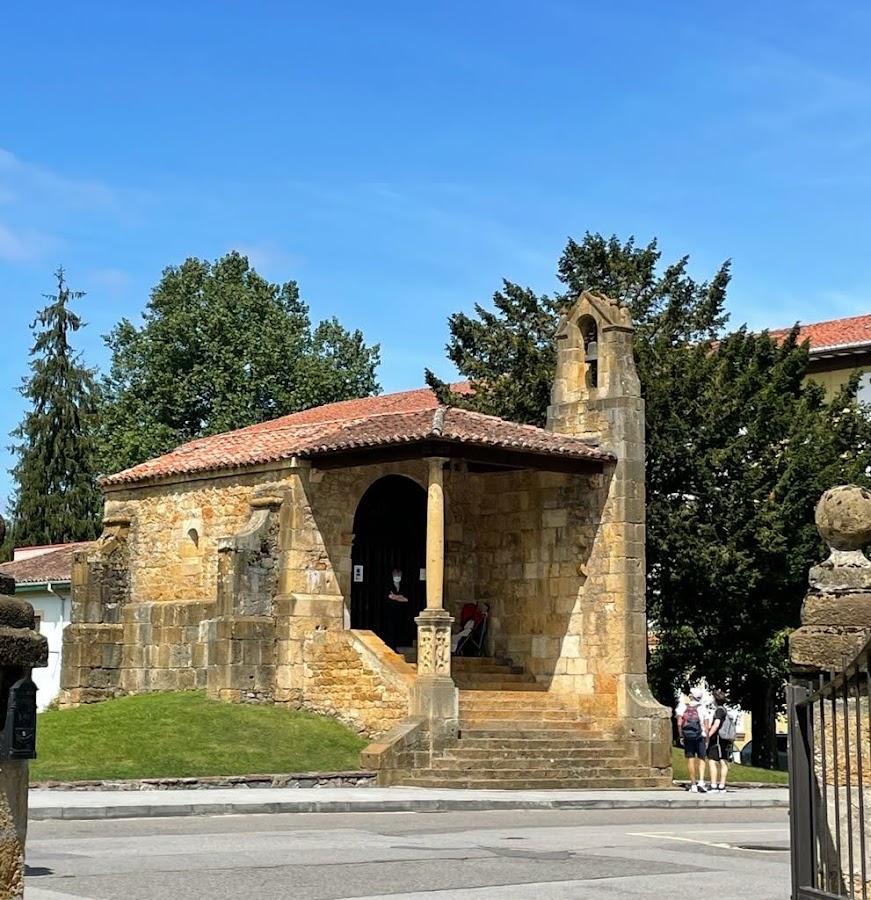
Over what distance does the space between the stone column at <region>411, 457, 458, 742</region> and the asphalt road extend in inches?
244

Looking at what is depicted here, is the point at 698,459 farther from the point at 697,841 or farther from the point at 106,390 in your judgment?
the point at 106,390

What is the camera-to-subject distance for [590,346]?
2902cm

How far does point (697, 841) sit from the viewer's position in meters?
15.7

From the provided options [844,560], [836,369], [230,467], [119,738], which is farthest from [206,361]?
[844,560]

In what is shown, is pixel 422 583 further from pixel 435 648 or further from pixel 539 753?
pixel 539 753

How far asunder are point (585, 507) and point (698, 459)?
16.6 feet

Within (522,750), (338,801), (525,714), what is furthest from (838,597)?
(525,714)

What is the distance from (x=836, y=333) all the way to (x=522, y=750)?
26683 mm

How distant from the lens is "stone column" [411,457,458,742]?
24984 millimetres

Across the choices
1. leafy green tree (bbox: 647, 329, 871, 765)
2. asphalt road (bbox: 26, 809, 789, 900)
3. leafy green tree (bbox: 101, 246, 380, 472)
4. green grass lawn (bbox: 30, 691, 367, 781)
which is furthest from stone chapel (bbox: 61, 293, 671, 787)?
leafy green tree (bbox: 101, 246, 380, 472)

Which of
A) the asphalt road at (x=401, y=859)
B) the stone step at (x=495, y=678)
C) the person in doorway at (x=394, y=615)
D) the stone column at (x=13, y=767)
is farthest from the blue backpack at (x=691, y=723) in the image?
the stone column at (x=13, y=767)

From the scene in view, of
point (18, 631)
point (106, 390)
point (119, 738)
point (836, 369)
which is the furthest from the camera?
point (106, 390)

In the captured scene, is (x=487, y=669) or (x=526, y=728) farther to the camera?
(x=487, y=669)

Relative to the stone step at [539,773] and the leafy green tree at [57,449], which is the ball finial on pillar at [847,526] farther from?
the leafy green tree at [57,449]
